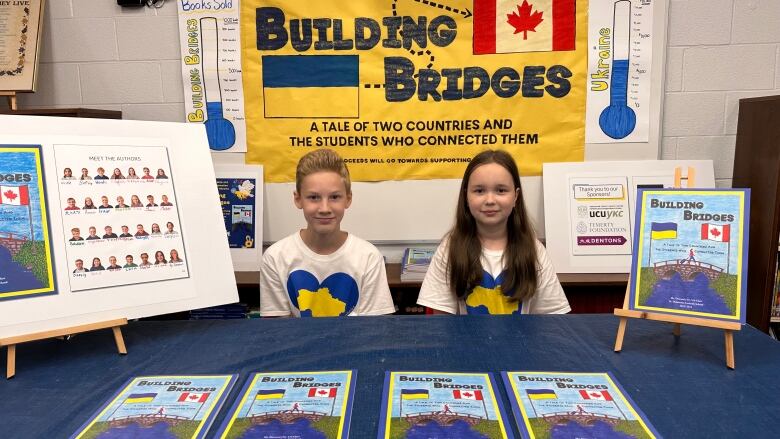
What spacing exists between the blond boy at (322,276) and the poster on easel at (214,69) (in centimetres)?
93

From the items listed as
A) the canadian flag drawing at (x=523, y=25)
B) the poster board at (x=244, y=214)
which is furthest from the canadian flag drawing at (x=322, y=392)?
the canadian flag drawing at (x=523, y=25)

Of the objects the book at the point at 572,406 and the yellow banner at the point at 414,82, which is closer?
the book at the point at 572,406

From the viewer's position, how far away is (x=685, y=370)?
1.06 metres

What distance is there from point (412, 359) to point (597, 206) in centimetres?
162

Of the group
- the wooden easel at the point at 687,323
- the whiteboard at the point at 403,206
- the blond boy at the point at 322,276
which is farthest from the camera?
the whiteboard at the point at 403,206

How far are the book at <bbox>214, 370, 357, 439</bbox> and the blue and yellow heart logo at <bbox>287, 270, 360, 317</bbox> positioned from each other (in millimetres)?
669

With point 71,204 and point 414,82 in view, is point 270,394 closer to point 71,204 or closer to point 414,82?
point 71,204

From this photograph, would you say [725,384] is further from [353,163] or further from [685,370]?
[353,163]

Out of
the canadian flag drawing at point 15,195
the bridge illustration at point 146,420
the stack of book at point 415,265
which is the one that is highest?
the canadian flag drawing at point 15,195

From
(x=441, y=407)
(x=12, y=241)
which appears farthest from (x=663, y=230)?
(x=12, y=241)

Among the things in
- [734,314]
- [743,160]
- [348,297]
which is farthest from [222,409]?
[743,160]

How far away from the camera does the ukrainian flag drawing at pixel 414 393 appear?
956 millimetres

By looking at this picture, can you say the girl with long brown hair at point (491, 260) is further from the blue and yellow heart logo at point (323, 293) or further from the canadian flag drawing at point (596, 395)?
the canadian flag drawing at point (596, 395)

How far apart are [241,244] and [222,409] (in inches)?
63.4
